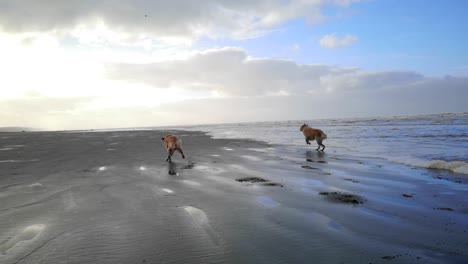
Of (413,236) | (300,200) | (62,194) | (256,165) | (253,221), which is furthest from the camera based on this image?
(256,165)

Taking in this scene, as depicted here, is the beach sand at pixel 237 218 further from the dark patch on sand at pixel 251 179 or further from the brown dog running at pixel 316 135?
the brown dog running at pixel 316 135

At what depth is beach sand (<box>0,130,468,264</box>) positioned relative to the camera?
3.55 meters

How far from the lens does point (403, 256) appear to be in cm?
345

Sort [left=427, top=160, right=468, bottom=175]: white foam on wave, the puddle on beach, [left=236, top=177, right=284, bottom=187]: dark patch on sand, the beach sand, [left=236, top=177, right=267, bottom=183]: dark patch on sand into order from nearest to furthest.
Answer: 1. the beach sand
2. the puddle on beach
3. [left=236, top=177, right=284, bottom=187]: dark patch on sand
4. [left=236, top=177, right=267, bottom=183]: dark patch on sand
5. [left=427, top=160, right=468, bottom=175]: white foam on wave

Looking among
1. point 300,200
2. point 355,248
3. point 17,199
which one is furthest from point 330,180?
point 17,199

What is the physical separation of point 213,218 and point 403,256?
8.58 ft

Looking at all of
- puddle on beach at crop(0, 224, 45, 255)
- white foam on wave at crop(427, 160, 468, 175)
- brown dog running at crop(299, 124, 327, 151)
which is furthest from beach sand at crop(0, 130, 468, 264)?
brown dog running at crop(299, 124, 327, 151)

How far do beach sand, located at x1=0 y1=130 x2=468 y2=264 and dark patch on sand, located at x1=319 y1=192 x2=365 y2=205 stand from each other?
2cm

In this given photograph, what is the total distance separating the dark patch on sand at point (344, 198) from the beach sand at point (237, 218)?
0.02m

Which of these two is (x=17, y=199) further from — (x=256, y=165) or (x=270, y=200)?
(x=256, y=165)

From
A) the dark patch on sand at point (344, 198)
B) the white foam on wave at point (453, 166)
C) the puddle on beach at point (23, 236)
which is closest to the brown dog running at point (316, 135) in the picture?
the white foam on wave at point (453, 166)

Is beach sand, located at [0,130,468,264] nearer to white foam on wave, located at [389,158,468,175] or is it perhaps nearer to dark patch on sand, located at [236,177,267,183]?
dark patch on sand, located at [236,177,267,183]

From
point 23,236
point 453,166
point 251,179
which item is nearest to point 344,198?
point 251,179

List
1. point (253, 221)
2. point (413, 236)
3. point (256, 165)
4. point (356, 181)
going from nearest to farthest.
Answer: point (413, 236) < point (253, 221) < point (356, 181) < point (256, 165)
